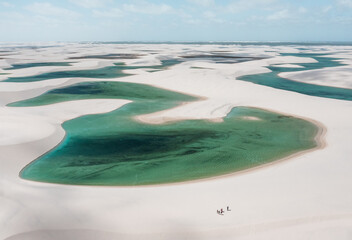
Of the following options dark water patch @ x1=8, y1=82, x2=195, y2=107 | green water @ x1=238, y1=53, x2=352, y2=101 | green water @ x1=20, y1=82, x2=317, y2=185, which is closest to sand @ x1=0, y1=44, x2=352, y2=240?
green water @ x1=20, y1=82, x2=317, y2=185

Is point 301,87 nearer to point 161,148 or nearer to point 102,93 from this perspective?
point 102,93

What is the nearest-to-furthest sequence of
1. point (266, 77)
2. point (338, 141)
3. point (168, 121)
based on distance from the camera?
point (338, 141) → point (168, 121) → point (266, 77)

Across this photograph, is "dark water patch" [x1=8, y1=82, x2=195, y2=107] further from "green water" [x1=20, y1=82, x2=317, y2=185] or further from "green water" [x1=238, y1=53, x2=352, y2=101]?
"green water" [x1=238, y1=53, x2=352, y2=101]

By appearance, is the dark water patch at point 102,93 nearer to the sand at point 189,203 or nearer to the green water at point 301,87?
the sand at point 189,203

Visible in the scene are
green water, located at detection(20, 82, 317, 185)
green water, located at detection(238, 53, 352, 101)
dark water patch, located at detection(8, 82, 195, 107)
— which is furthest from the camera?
green water, located at detection(238, 53, 352, 101)

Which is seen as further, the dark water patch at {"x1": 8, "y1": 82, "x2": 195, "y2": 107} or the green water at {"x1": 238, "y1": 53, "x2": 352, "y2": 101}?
the green water at {"x1": 238, "y1": 53, "x2": 352, "y2": 101}

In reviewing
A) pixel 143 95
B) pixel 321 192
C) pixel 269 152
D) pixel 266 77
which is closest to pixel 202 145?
pixel 269 152

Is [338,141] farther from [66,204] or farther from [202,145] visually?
[66,204]

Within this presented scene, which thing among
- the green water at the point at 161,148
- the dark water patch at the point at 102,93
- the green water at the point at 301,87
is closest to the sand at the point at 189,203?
the green water at the point at 161,148
